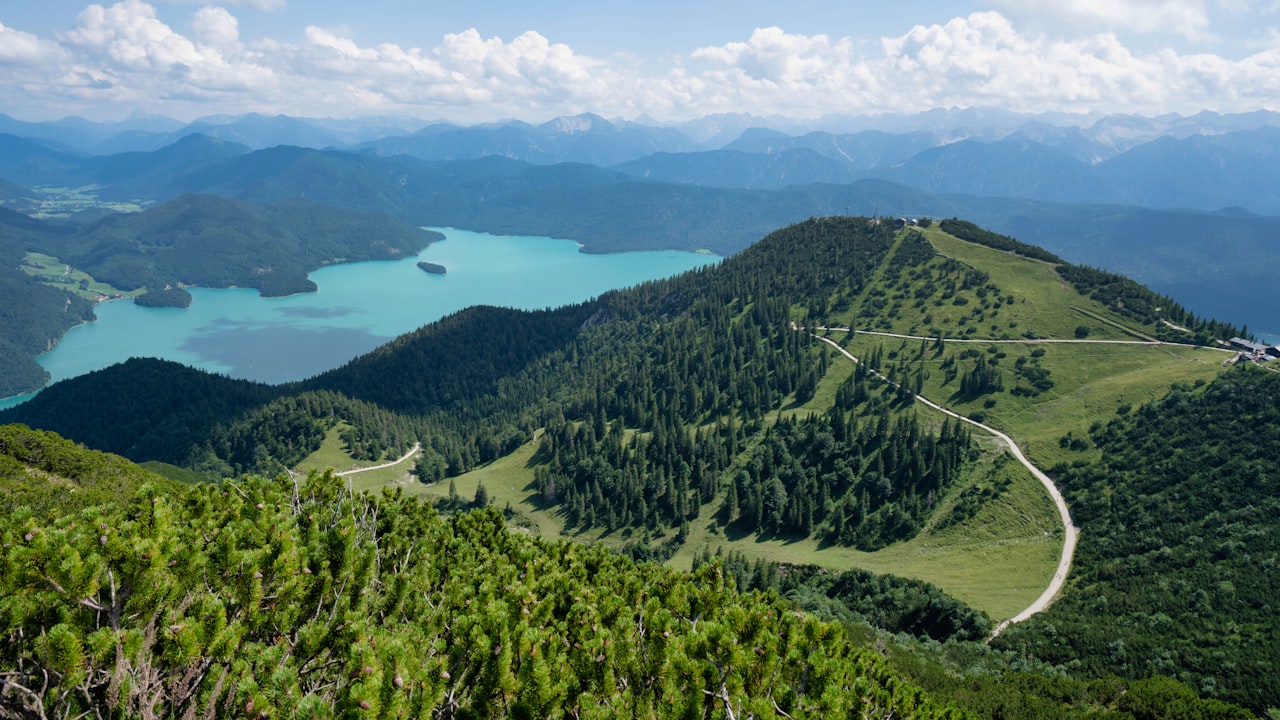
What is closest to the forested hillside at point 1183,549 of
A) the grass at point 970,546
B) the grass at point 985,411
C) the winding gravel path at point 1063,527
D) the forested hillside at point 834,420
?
the forested hillside at point 834,420

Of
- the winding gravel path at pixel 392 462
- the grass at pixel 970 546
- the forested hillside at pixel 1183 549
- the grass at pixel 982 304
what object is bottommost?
the winding gravel path at pixel 392 462

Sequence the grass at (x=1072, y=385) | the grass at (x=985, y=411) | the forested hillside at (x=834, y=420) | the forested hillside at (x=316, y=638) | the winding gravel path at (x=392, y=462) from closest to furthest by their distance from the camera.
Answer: the forested hillside at (x=316, y=638) → the forested hillside at (x=834, y=420) → the grass at (x=985, y=411) → the grass at (x=1072, y=385) → the winding gravel path at (x=392, y=462)

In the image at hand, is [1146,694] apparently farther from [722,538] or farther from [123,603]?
[722,538]

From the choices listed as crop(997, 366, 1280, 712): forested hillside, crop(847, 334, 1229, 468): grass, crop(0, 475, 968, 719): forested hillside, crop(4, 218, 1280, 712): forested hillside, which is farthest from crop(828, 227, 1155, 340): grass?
crop(0, 475, 968, 719): forested hillside

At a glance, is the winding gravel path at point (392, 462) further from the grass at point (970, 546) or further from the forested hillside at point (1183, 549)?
the forested hillside at point (1183, 549)

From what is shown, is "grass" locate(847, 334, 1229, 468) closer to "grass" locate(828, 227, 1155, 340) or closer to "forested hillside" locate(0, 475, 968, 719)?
"grass" locate(828, 227, 1155, 340)

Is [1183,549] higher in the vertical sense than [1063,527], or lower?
higher

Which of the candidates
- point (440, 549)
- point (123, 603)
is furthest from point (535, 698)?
point (440, 549)

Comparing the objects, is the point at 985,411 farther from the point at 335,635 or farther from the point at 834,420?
the point at 335,635

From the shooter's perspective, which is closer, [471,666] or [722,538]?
[471,666]

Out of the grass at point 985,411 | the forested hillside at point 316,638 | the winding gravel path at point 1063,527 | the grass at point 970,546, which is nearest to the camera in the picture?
the forested hillside at point 316,638

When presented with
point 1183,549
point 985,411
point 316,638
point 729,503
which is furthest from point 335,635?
point 985,411
